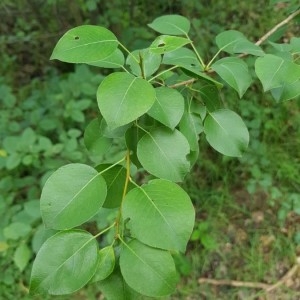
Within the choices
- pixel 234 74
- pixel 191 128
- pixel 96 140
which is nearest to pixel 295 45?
pixel 234 74

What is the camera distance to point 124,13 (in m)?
2.56

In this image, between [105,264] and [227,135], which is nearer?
[105,264]

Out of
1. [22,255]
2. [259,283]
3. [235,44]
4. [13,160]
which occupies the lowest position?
[259,283]

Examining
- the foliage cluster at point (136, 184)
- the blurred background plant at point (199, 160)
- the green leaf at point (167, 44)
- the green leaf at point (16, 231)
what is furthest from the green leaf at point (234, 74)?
the green leaf at point (16, 231)

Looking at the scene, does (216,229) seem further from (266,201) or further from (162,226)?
(162,226)

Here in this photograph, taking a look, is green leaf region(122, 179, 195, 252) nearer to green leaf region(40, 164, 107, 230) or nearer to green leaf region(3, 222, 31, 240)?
green leaf region(40, 164, 107, 230)

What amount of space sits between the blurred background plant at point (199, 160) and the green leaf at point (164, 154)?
1118 mm

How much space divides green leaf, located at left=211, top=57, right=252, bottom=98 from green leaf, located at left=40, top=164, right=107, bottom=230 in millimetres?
267

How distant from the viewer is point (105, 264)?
0.60m

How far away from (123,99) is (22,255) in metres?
1.37

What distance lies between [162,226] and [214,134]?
0.72 ft

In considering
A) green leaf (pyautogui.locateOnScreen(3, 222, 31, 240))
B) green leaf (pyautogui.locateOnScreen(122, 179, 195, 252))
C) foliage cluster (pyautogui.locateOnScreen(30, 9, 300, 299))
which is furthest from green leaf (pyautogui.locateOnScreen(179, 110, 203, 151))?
green leaf (pyautogui.locateOnScreen(3, 222, 31, 240))

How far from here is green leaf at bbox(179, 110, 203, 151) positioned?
70 cm

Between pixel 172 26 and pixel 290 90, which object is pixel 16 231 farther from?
pixel 290 90
